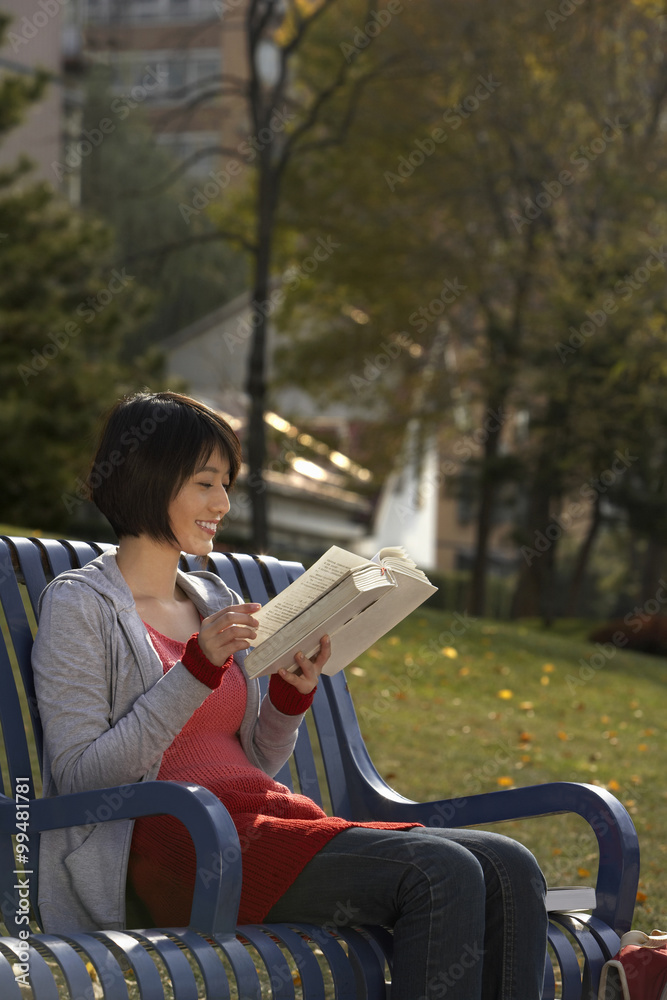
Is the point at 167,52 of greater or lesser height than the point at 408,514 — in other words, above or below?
above

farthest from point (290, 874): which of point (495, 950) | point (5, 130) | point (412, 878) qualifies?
point (5, 130)

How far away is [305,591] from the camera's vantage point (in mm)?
2621

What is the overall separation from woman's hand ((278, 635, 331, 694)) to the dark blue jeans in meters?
0.41

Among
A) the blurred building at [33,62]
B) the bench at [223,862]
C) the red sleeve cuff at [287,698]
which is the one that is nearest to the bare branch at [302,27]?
the bench at [223,862]

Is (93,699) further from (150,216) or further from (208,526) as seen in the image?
(150,216)

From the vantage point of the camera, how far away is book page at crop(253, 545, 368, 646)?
8.48ft

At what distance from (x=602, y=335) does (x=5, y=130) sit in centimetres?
821

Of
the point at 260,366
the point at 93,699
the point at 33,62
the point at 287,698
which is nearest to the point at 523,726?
the point at 287,698

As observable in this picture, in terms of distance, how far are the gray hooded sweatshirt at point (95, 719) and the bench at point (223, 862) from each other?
77 millimetres

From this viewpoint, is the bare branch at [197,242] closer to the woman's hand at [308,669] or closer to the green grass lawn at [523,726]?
the green grass lawn at [523,726]

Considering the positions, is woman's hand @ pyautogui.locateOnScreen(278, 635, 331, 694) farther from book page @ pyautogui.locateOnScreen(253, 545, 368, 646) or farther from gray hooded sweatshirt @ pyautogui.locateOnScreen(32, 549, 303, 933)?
gray hooded sweatshirt @ pyautogui.locateOnScreen(32, 549, 303, 933)

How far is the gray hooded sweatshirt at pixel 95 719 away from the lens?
2.52m

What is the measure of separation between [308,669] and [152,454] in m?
0.63

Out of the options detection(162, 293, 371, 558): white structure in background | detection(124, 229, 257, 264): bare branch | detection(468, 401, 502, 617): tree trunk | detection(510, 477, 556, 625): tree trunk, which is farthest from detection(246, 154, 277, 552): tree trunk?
detection(162, 293, 371, 558): white structure in background
